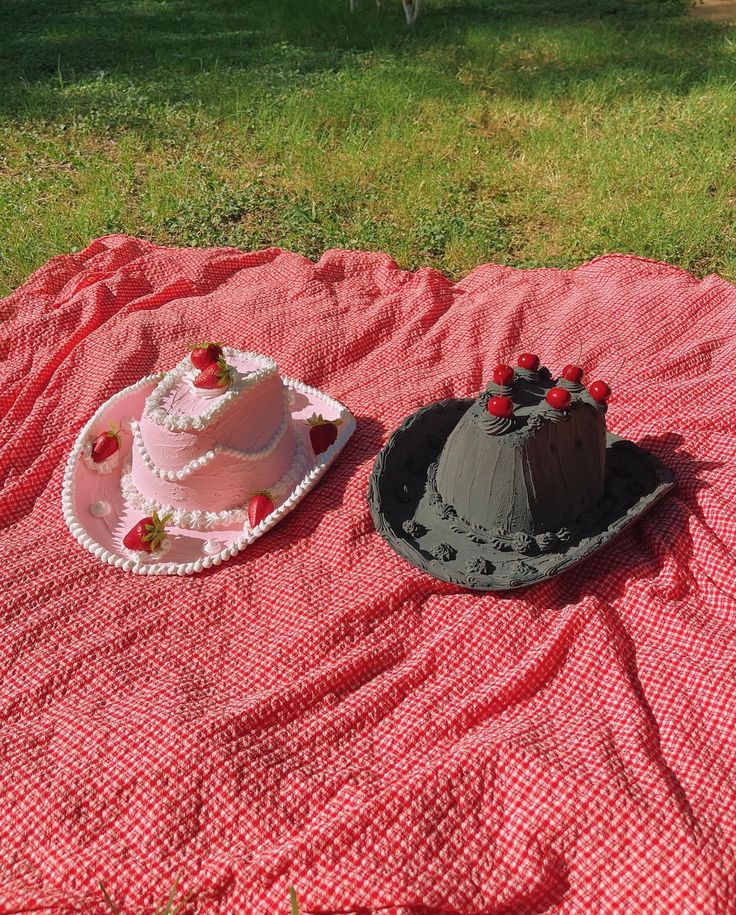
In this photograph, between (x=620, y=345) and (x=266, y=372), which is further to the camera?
(x=620, y=345)

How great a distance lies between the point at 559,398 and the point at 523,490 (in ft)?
1.09

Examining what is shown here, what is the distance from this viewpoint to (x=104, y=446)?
3363 mm

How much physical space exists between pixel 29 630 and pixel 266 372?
49.1 inches

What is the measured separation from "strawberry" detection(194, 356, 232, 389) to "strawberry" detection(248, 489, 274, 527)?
0.46 m

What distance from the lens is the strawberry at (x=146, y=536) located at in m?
3.14

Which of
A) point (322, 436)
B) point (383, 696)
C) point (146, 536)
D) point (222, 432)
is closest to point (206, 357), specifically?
point (222, 432)

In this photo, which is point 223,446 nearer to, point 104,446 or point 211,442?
point 211,442

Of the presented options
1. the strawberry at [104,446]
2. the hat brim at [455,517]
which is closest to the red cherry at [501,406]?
the hat brim at [455,517]

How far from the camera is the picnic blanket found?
7.13 ft

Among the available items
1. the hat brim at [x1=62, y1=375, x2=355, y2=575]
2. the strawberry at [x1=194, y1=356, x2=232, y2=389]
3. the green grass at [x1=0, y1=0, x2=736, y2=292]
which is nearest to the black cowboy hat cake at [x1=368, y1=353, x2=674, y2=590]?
the hat brim at [x1=62, y1=375, x2=355, y2=575]

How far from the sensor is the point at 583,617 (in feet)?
8.89

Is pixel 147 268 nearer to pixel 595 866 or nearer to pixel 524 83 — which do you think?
pixel 595 866

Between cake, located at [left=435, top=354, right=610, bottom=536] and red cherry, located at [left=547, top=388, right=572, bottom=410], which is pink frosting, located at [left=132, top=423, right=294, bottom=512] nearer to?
cake, located at [left=435, top=354, right=610, bottom=536]

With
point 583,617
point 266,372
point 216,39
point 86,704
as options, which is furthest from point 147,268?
point 216,39
